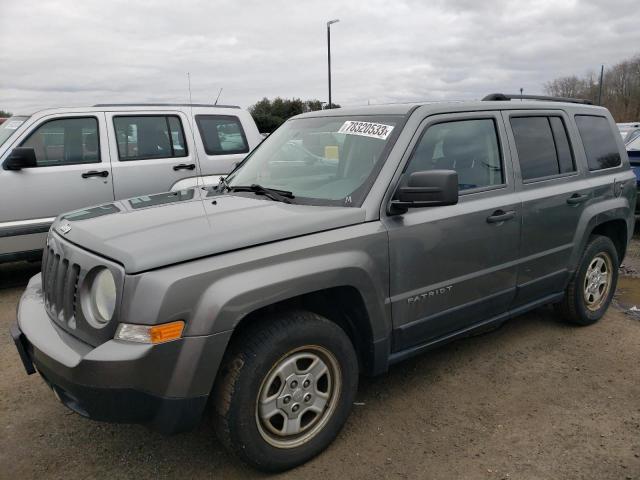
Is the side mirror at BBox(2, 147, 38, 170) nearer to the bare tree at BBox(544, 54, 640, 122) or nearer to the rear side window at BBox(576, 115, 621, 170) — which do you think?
the rear side window at BBox(576, 115, 621, 170)

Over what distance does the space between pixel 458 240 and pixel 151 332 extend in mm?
1865

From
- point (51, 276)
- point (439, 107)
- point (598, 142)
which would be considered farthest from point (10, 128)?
point (598, 142)

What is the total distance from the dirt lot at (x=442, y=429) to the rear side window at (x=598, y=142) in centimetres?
150

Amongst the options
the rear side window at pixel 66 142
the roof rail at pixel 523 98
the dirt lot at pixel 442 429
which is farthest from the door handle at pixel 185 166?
the roof rail at pixel 523 98

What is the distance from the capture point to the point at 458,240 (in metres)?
3.23

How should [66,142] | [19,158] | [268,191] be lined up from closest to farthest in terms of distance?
[268,191]
[19,158]
[66,142]

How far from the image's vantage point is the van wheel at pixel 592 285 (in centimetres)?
436

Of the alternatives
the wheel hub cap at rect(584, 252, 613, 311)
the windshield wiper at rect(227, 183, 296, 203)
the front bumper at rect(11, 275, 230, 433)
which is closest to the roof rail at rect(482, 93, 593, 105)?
the wheel hub cap at rect(584, 252, 613, 311)

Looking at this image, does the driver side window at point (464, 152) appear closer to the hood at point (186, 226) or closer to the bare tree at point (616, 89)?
the hood at point (186, 226)

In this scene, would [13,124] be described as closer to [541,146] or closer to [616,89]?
[541,146]

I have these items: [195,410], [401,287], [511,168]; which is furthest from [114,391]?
[511,168]

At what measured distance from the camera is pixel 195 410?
7.69 ft

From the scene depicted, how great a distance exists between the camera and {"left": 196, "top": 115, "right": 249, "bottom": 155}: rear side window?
7133 millimetres

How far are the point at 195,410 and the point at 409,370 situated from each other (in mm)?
1901
